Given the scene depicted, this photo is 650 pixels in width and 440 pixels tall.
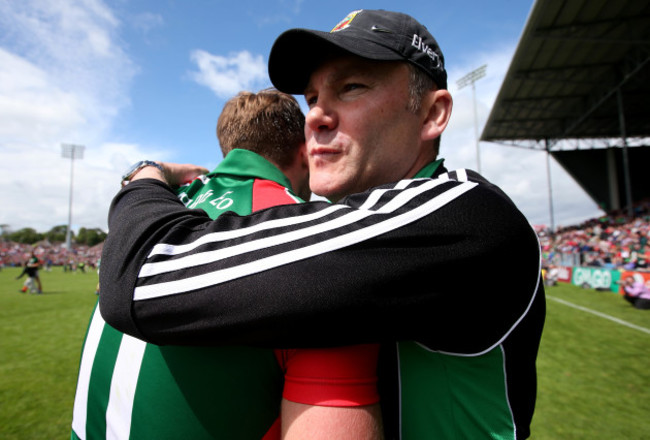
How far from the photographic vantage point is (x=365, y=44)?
3.61 ft

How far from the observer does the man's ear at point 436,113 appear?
1264 mm

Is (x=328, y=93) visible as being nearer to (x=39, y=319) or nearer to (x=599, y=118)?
(x=39, y=319)

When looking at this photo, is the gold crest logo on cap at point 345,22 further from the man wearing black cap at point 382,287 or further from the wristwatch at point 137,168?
the wristwatch at point 137,168

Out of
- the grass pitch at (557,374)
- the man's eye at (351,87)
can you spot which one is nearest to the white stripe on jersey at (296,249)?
the man's eye at (351,87)

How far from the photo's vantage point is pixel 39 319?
34.3 ft

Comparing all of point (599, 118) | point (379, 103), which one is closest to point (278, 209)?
point (379, 103)

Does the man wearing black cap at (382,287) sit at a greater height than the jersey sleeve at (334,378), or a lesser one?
greater

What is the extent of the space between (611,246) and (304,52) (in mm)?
25658

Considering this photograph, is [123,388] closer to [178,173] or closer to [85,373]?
[85,373]

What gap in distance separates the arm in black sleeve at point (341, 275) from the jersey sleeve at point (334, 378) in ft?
0.27

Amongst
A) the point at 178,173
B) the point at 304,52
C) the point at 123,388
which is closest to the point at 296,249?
the point at 123,388

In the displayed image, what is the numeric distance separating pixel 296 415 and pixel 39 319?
12708 millimetres

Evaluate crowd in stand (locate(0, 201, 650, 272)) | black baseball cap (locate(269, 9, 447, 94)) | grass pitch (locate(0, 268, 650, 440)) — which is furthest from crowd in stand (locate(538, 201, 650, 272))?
black baseball cap (locate(269, 9, 447, 94))

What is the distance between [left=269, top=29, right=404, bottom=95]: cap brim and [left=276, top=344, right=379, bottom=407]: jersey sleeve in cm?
81
